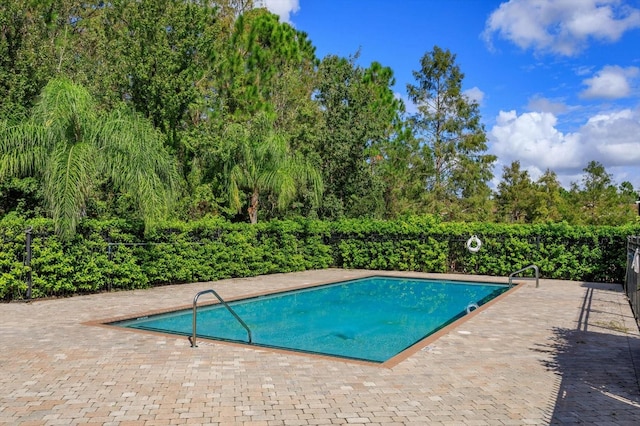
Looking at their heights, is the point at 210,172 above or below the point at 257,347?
above

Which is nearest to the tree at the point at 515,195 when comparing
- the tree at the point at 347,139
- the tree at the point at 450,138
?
the tree at the point at 450,138

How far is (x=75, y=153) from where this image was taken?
11.6 metres

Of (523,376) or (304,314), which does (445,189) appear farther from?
(523,376)

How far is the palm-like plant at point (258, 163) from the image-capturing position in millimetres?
18656

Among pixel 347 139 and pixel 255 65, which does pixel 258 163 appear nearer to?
pixel 347 139

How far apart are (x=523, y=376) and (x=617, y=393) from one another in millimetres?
956

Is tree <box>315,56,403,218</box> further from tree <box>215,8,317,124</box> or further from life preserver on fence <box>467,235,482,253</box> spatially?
life preserver on fence <box>467,235,482,253</box>

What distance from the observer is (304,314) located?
11852 mm

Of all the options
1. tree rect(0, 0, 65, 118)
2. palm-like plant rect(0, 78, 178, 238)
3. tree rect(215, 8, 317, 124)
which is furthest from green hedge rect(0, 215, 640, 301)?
tree rect(215, 8, 317, 124)

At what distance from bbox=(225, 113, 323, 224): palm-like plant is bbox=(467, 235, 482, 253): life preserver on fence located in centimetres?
702

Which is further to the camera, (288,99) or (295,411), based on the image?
(288,99)

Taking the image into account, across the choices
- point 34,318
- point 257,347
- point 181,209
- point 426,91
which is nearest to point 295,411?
point 257,347

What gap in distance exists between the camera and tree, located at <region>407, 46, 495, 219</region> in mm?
30875

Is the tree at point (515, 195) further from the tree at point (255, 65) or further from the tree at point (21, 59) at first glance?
the tree at point (21, 59)
